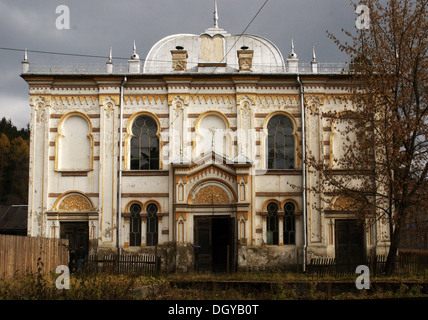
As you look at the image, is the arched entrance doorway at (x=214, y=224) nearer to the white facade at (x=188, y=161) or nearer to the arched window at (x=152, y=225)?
the white facade at (x=188, y=161)

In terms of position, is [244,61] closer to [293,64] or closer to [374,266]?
[293,64]

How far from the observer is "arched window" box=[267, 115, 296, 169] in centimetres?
2689

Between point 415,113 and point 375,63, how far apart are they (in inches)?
101

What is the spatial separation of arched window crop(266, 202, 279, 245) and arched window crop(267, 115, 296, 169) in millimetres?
2028

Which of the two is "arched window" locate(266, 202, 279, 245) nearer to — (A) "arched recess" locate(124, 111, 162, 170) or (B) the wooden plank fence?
(A) "arched recess" locate(124, 111, 162, 170)

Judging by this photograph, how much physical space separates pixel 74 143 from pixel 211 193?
7487mm

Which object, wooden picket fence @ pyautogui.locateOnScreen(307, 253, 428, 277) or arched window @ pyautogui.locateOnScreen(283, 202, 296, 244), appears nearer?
wooden picket fence @ pyautogui.locateOnScreen(307, 253, 428, 277)

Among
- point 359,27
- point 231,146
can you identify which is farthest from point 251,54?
point 359,27

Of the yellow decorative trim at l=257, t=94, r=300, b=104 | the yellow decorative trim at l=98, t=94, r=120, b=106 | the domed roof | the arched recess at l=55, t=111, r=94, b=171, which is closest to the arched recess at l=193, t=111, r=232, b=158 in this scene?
the yellow decorative trim at l=257, t=94, r=300, b=104

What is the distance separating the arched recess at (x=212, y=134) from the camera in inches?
1058

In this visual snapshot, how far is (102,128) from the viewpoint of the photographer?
1055 inches

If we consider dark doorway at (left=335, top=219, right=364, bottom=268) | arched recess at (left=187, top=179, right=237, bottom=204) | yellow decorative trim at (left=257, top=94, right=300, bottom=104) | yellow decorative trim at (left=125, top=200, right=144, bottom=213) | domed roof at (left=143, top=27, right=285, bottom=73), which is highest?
domed roof at (left=143, top=27, right=285, bottom=73)
